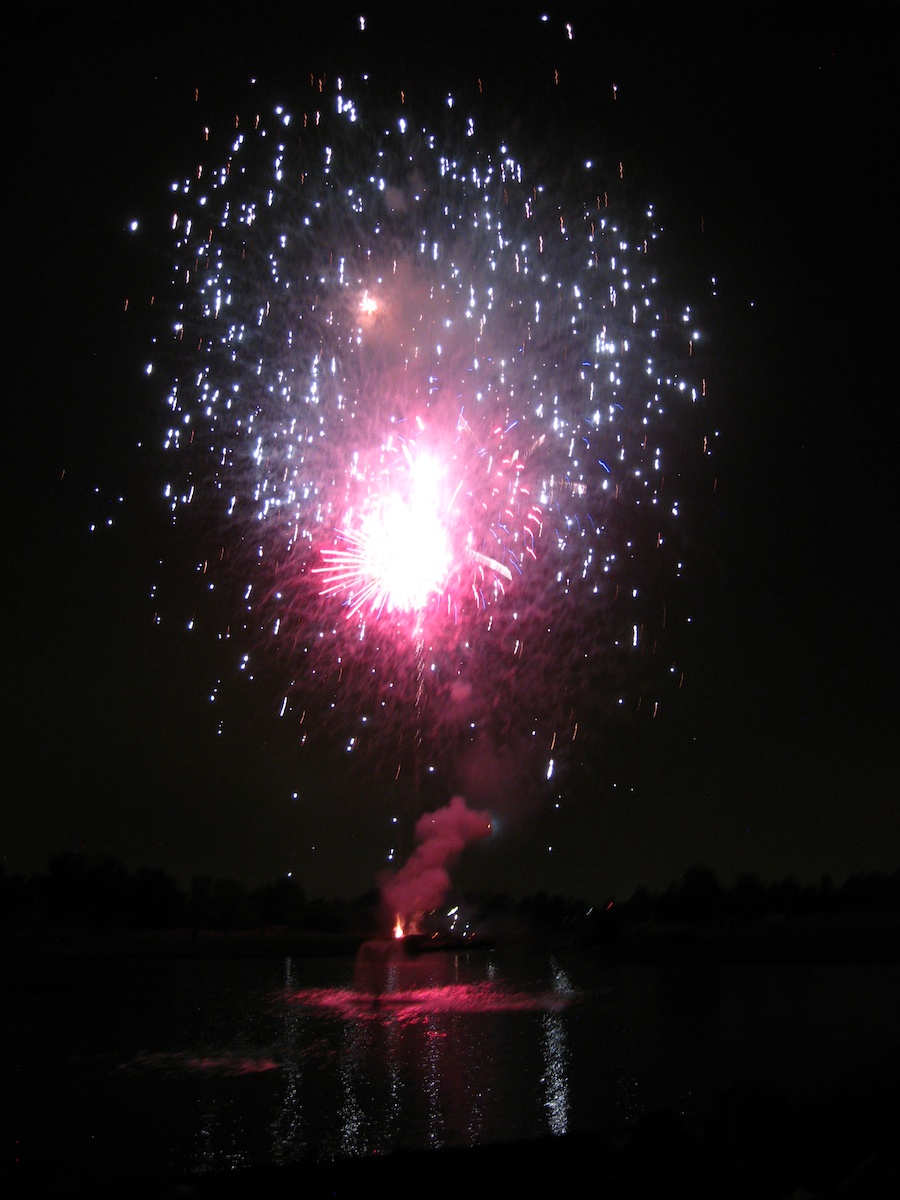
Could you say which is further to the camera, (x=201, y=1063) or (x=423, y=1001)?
(x=423, y=1001)

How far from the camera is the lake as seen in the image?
9875 millimetres

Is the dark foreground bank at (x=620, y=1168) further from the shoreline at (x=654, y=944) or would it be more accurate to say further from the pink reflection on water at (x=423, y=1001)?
the shoreline at (x=654, y=944)

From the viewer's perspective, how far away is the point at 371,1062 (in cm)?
1541

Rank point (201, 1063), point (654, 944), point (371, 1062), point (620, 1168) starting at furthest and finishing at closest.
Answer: point (654, 944)
point (201, 1063)
point (371, 1062)
point (620, 1168)

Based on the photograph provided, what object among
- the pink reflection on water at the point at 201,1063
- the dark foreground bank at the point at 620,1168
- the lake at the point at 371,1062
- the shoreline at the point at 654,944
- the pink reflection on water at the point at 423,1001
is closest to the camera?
the dark foreground bank at the point at 620,1168

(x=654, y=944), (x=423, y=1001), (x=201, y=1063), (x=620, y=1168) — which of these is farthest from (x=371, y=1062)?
(x=654, y=944)

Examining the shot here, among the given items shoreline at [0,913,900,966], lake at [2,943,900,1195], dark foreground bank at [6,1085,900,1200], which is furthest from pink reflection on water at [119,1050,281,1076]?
shoreline at [0,913,900,966]

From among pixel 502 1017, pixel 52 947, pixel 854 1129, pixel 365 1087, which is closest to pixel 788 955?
pixel 502 1017

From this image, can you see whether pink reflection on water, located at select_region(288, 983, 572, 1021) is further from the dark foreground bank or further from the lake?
the dark foreground bank

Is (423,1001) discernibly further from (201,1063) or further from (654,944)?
(654,944)

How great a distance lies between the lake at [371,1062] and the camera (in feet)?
32.4

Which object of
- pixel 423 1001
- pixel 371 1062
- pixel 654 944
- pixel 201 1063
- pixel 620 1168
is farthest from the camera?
pixel 654 944

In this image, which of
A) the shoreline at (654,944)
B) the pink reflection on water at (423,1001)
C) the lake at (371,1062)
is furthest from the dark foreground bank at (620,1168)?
the shoreline at (654,944)

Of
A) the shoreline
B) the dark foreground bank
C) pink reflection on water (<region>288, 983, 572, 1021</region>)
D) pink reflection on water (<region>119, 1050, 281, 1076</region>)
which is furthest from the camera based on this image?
the shoreline
